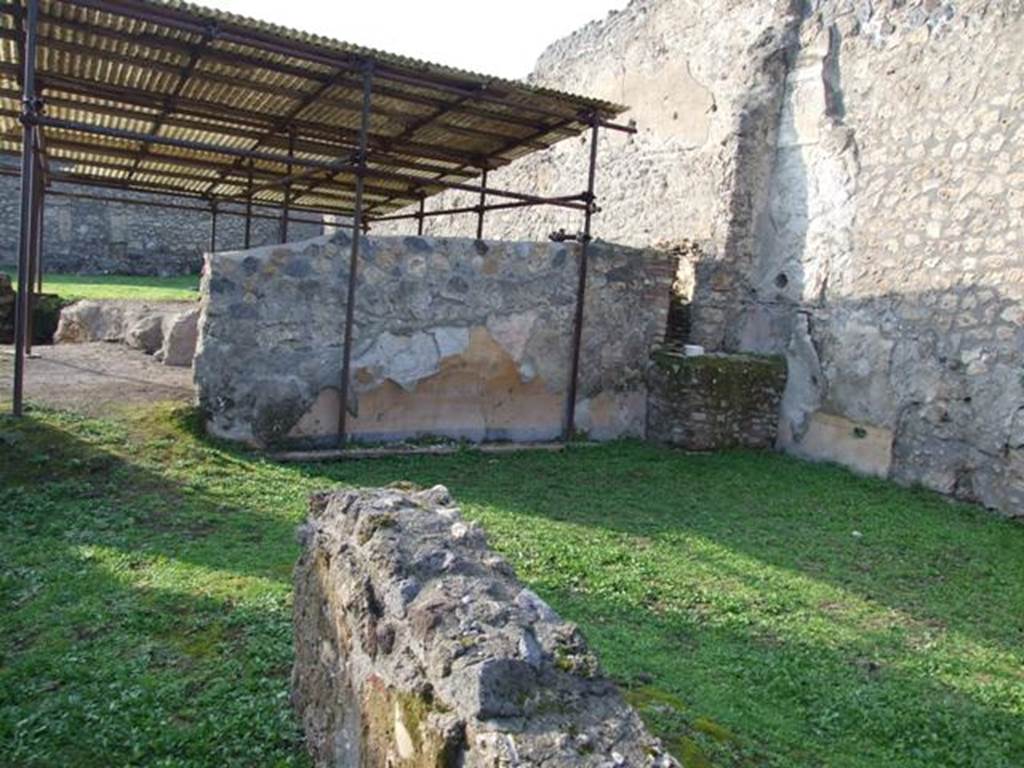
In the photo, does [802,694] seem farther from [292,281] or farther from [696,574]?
[292,281]

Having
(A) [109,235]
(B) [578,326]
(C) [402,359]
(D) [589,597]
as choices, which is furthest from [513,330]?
(A) [109,235]

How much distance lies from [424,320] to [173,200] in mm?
14493

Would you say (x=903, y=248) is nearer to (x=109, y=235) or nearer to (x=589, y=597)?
(x=589, y=597)

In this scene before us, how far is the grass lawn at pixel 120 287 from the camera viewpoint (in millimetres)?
13344

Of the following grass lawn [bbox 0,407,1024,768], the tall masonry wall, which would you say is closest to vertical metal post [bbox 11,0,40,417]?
grass lawn [bbox 0,407,1024,768]

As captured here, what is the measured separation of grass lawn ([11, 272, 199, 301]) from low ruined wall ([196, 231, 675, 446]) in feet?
22.3

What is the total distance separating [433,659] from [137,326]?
9091mm

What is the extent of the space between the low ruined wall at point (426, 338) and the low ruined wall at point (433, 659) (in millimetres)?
3844

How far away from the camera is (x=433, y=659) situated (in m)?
1.88

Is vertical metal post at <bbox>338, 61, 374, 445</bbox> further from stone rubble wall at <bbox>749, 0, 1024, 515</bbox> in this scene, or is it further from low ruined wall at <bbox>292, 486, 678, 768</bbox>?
stone rubble wall at <bbox>749, 0, 1024, 515</bbox>

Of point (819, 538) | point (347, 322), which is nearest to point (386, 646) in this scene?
point (819, 538)

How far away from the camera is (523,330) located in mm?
7391

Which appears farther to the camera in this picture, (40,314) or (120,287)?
(120,287)

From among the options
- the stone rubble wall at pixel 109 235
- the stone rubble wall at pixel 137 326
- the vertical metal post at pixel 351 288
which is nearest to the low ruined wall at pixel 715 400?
the vertical metal post at pixel 351 288
